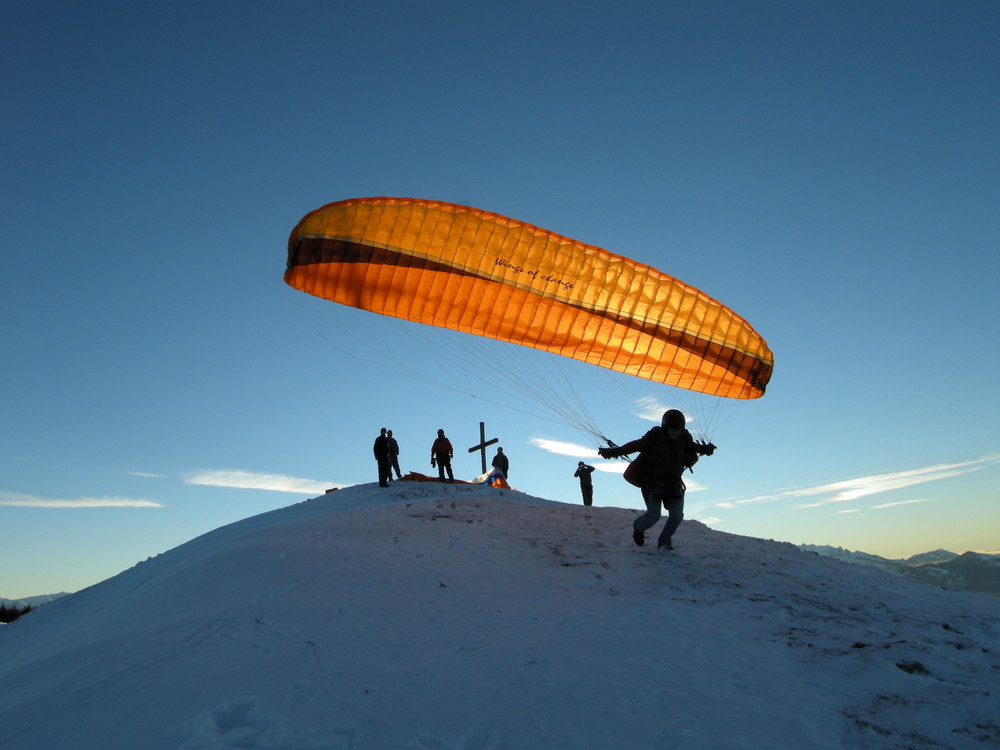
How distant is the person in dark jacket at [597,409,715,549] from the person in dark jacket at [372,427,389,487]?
8.67 m

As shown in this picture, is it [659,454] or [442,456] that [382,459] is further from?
[659,454]

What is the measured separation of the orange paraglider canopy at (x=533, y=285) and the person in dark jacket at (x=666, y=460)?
329 centimetres

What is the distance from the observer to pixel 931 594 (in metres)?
7.28

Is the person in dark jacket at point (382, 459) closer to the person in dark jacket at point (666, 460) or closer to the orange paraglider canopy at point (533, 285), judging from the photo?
the orange paraglider canopy at point (533, 285)

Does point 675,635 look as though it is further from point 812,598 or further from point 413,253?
point 413,253

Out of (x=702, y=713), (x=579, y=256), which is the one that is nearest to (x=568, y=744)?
(x=702, y=713)

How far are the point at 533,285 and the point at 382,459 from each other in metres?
6.71

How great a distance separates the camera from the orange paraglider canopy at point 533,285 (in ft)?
36.1

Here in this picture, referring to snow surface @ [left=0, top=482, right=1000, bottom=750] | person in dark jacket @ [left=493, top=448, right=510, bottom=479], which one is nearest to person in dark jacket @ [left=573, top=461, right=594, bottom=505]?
person in dark jacket @ [left=493, top=448, right=510, bottom=479]

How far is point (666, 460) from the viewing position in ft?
26.0

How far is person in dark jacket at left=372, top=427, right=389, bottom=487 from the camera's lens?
15.6 metres

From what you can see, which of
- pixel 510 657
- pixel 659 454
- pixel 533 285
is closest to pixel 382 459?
pixel 533 285

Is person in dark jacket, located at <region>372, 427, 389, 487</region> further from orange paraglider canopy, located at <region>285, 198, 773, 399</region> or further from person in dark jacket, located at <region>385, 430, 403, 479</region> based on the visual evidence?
orange paraglider canopy, located at <region>285, 198, 773, 399</region>

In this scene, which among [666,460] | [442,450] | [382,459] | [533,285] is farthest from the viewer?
[442,450]
